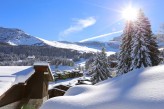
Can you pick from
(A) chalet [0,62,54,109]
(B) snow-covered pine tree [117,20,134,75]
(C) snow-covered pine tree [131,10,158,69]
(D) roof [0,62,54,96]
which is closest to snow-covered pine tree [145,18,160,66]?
(C) snow-covered pine tree [131,10,158,69]

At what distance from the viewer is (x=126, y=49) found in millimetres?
34438

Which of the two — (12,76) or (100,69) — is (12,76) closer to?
(12,76)

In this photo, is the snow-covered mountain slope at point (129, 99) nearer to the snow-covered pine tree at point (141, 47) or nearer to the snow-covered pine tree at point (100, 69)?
the snow-covered pine tree at point (141, 47)

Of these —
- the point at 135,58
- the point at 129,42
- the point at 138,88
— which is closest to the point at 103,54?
the point at 129,42

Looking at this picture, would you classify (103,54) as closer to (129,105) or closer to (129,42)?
(129,42)

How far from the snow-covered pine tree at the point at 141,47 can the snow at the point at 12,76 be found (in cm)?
1895

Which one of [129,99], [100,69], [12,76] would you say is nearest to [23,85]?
[12,76]

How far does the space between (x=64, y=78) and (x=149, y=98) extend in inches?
2842

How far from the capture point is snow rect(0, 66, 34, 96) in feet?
35.5

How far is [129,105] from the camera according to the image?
4.07m

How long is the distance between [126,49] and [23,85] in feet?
72.3

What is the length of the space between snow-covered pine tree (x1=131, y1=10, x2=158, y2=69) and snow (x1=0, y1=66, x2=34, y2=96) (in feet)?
Result: 62.2

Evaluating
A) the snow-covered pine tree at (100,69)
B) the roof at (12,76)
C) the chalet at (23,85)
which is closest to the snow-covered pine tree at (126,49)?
the snow-covered pine tree at (100,69)

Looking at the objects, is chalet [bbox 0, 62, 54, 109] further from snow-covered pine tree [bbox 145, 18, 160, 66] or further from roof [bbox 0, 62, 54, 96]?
snow-covered pine tree [bbox 145, 18, 160, 66]
